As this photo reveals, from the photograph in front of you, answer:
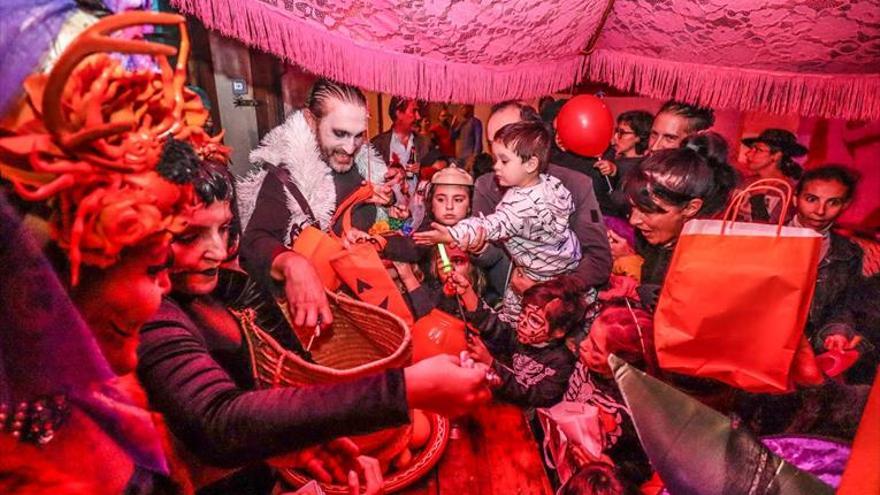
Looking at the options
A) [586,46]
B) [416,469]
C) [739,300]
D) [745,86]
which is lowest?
[416,469]

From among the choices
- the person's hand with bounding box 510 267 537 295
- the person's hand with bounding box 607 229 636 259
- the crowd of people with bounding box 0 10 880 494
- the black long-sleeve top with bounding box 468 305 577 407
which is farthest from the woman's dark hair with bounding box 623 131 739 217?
the black long-sleeve top with bounding box 468 305 577 407

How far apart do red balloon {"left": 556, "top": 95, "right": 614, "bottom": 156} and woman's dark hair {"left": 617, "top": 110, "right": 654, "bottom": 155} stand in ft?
0.31

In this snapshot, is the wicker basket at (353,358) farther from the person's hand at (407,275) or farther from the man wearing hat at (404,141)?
the man wearing hat at (404,141)

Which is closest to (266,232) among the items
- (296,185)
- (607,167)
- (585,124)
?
(296,185)

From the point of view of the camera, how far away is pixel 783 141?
169 cm

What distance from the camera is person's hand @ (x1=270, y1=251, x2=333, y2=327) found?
1539mm

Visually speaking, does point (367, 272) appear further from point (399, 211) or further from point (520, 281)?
point (520, 281)

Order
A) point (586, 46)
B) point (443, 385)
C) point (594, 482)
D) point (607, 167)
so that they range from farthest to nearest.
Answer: point (607, 167)
point (586, 46)
point (594, 482)
point (443, 385)

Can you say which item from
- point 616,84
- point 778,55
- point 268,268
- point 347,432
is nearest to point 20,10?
point 347,432

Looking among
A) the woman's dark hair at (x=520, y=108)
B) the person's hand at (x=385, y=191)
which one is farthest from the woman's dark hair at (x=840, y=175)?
the person's hand at (x=385, y=191)

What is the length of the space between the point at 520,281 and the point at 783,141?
1.00 meters

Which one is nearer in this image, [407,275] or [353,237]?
[353,237]

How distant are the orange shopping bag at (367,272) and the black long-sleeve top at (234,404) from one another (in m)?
0.70

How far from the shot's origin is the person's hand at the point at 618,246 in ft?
6.28
